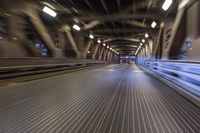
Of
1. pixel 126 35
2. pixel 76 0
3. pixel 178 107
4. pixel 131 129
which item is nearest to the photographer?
pixel 131 129

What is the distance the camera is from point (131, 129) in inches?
126

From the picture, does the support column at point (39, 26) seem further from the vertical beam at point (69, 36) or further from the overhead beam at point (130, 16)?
the overhead beam at point (130, 16)

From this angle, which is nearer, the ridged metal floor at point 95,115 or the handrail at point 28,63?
the ridged metal floor at point 95,115

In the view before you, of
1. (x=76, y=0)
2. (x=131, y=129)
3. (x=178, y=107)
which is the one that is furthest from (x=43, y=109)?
(x=76, y=0)

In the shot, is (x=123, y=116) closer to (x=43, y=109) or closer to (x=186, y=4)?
(x=43, y=109)

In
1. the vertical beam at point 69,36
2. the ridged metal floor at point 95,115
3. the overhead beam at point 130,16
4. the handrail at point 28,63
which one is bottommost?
the ridged metal floor at point 95,115

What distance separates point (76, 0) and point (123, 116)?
1338cm

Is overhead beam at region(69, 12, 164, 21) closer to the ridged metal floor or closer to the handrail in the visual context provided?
the handrail

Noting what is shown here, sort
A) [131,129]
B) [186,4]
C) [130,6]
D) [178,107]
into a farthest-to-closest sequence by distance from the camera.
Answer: [130,6] → [186,4] → [178,107] → [131,129]

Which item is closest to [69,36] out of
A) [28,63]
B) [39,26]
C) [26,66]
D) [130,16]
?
[130,16]

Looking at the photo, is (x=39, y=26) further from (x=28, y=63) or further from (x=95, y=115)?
(x=95, y=115)

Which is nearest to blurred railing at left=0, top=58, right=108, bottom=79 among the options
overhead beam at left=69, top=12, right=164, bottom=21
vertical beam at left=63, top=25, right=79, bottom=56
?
overhead beam at left=69, top=12, right=164, bottom=21

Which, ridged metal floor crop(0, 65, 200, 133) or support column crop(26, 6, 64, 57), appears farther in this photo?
support column crop(26, 6, 64, 57)

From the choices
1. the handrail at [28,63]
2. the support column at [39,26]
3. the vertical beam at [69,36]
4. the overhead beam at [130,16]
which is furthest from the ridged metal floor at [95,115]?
the vertical beam at [69,36]
